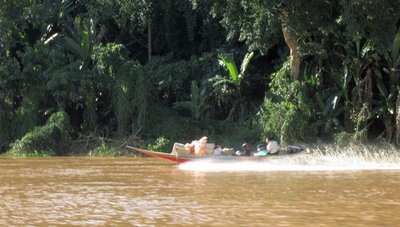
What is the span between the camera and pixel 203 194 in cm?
1338

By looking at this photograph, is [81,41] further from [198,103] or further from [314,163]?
[314,163]

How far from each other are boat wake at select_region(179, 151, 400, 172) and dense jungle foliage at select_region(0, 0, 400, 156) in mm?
2590

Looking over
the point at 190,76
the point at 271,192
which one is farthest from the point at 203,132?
the point at 271,192

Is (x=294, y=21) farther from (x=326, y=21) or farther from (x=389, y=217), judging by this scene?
(x=389, y=217)

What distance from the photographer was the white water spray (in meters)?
19.3

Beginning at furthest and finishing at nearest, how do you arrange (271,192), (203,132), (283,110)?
(203,132)
(283,110)
(271,192)

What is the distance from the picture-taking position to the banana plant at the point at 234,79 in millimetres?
25859

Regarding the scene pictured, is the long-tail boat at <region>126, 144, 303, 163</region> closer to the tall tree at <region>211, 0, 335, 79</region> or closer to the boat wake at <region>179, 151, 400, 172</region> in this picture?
the boat wake at <region>179, 151, 400, 172</region>

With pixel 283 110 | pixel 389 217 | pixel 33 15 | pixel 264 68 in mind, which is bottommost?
pixel 389 217

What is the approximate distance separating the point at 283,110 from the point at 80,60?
8210 millimetres

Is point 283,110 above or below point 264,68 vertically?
below

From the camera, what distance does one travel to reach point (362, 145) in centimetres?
2281

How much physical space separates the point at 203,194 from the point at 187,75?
14848 millimetres

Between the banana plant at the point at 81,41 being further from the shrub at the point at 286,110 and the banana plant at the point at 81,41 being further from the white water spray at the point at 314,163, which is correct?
the white water spray at the point at 314,163
